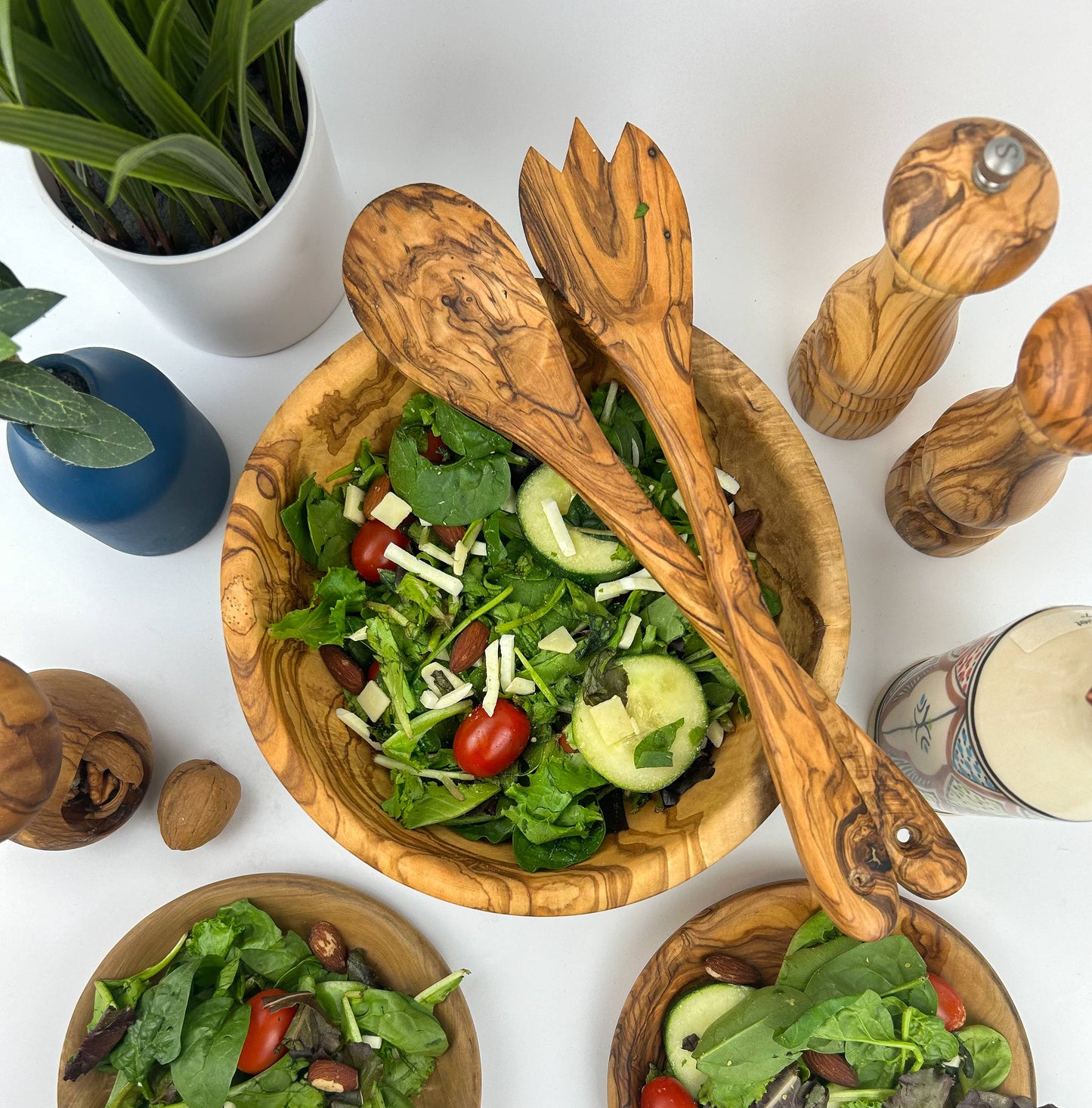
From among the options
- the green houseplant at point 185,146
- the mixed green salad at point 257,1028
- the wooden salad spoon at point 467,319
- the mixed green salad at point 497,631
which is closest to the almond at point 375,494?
the mixed green salad at point 497,631

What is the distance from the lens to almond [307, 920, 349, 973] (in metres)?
1.06

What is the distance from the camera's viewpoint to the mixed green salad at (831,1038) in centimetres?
97

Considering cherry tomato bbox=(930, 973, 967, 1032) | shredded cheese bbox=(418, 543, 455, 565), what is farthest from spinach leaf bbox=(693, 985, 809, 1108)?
shredded cheese bbox=(418, 543, 455, 565)

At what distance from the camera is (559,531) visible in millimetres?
974

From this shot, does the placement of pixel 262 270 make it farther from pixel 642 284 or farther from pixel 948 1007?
pixel 948 1007

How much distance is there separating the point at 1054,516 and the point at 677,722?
0.63m

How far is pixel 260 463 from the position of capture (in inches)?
36.3

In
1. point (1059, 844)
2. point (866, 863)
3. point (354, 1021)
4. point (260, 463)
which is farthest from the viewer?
point (1059, 844)

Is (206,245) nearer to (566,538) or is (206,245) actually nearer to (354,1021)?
(566,538)

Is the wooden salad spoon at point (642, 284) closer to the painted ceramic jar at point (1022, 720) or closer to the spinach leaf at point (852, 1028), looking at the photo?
the painted ceramic jar at point (1022, 720)

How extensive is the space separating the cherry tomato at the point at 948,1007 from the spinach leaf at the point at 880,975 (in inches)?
1.3

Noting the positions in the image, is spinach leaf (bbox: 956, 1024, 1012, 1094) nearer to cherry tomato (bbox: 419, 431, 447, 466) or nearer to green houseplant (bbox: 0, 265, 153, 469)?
cherry tomato (bbox: 419, 431, 447, 466)

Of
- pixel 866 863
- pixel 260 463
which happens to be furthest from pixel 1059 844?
pixel 260 463

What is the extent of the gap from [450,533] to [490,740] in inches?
9.0
